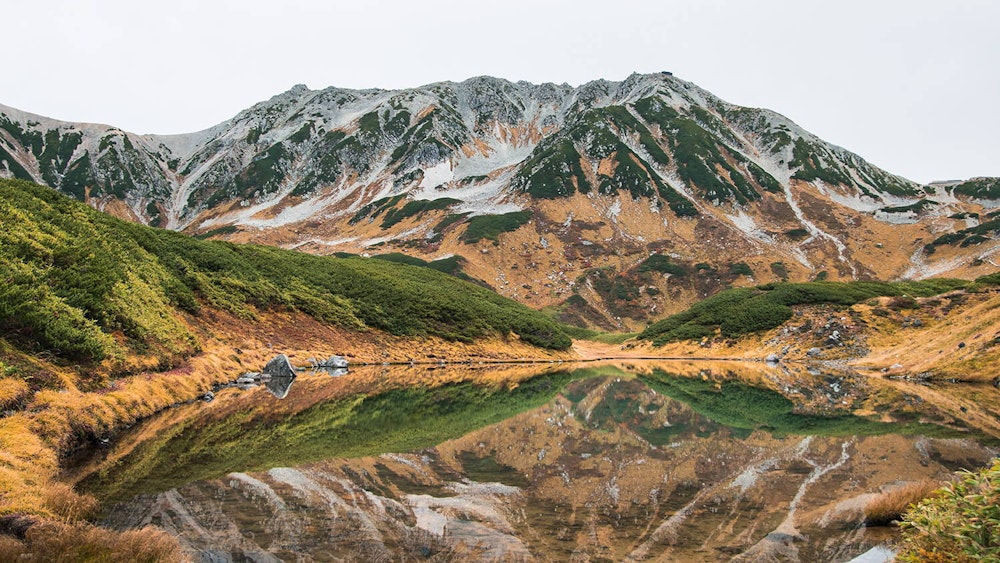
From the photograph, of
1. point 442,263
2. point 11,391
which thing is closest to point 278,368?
point 11,391

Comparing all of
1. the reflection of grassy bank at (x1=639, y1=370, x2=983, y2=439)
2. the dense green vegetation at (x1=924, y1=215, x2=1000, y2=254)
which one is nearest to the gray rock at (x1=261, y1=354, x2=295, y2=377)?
the reflection of grassy bank at (x1=639, y1=370, x2=983, y2=439)

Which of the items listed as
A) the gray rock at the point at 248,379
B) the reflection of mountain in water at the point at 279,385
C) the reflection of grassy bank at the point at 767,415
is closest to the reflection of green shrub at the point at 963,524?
the reflection of grassy bank at the point at 767,415

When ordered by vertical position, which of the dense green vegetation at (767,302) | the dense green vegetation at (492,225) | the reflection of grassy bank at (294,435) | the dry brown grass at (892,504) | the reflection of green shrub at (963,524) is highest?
the dense green vegetation at (492,225)

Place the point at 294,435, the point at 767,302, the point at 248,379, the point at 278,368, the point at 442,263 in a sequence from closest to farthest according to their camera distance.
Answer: the point at 294,435
the point at 248,379
the point at 278,368
the point at 767,302
the point at 442,263

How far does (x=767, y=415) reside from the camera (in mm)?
30250

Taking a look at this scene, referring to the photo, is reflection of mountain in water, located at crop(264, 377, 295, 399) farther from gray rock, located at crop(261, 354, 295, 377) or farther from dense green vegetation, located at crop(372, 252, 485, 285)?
dense green vegetation, located at crop(372, 252, 485, 285)

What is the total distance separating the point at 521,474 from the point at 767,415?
797 inches

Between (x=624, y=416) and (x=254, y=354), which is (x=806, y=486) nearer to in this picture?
Result: (x=624, y=416)

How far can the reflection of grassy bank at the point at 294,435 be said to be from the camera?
1457cm

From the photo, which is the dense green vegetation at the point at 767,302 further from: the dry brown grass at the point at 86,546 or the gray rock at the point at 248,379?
the dry brown grass at the point at 86,546

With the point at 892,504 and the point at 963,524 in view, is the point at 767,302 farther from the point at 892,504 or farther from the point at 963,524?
the point at 963,524

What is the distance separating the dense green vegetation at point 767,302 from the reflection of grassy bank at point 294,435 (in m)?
64.5

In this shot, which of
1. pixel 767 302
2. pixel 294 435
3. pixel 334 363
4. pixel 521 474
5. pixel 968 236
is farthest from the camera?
pixel 968 236

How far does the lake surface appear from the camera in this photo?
10.3 meters
